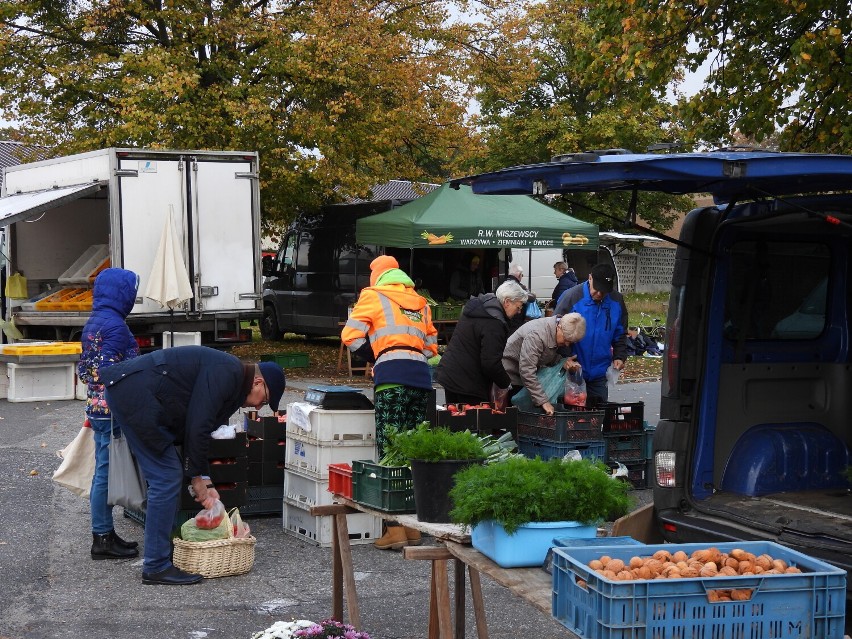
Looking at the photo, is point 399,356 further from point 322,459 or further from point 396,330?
point 322,459

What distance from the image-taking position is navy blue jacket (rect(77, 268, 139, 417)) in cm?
733

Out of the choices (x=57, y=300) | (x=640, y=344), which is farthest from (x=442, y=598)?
(x=640, y=344)

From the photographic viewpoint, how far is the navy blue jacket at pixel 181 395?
6.18 m

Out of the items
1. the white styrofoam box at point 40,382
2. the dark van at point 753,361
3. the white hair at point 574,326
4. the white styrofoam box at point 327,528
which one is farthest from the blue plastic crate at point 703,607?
the white styrofoam box at point 40,382

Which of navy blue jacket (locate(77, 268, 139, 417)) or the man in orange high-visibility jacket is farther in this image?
the man in orange high-visibility jacket

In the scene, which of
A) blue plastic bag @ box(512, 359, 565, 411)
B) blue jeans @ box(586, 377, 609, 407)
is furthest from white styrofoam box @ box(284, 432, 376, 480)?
blue jeans @ box(586, 377, 609, 407)

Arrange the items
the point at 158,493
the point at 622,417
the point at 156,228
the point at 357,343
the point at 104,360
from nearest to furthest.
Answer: the point at 158,493 < the point at 104,360 < the point at 357,343 < the point at 622,417 < the point at 156,228

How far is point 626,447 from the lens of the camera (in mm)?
9461

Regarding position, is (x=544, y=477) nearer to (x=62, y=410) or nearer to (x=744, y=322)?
(x=744, y=322)

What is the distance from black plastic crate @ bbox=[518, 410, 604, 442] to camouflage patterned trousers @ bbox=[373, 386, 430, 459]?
1567 millimetres

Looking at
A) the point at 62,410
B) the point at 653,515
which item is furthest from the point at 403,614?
the point at 62,410

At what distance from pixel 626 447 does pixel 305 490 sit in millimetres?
2915

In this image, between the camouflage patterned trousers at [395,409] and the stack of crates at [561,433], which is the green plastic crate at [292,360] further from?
the camouflage patterned trousers at [395,409]

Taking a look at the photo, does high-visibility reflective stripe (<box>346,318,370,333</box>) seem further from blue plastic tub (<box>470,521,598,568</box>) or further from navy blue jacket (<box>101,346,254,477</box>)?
blue plastic tub (<box>470,521,598,568</box>)
